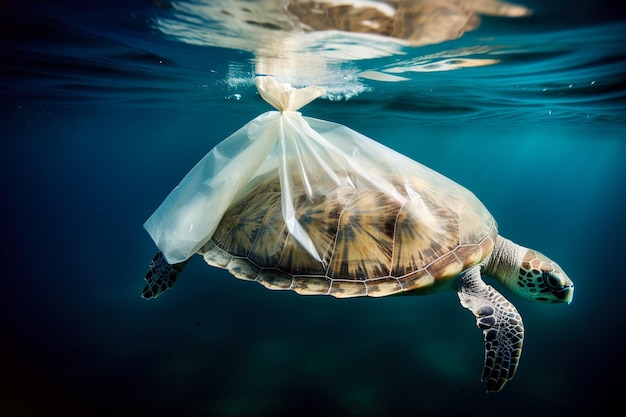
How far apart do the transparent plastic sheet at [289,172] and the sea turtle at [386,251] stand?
46 mm

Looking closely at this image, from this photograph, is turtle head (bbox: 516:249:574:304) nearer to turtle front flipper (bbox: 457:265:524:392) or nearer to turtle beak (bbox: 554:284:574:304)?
turtle beak (bbox: 554:284:574:304)

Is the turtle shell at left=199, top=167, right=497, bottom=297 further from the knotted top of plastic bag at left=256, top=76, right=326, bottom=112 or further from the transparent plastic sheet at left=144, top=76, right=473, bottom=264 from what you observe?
the knotted top of plastic bag at left=256, top=76, right=326, bottom=112

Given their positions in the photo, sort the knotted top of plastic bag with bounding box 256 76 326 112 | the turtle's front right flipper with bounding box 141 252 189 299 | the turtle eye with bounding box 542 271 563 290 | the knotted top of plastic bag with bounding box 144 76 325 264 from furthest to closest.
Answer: the turtle's front right flipper with bounding box 141 252 189 299
the turtle eye with bounding box 542 271 563 290
the knotted top of plastic bag with bounding box 144 76 325 264
the knotted top of plastic bag with bounding box 256 76 326 112

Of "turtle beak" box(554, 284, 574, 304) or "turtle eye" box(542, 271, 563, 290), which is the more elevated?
"turtle eye" box(542, 271, 563, 290)

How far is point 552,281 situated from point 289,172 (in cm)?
291

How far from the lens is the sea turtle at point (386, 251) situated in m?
2.93

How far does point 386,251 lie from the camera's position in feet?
9.82

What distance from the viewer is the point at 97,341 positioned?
7.22 meters

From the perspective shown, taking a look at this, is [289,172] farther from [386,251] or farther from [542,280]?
[542,280]

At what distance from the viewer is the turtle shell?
9.64ft

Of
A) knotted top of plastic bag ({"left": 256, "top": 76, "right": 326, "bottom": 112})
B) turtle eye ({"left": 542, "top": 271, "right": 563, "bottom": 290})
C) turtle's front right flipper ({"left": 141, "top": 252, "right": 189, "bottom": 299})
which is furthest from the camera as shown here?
turtle's front right flipper ({"left": 141, "top": 252, "right": 189, "bottom": 299})

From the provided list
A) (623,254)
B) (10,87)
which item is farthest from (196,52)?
(623,254)

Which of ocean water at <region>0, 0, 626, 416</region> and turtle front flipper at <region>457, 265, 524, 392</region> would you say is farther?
ocean water at <region>0, 0, 626, 416</region>

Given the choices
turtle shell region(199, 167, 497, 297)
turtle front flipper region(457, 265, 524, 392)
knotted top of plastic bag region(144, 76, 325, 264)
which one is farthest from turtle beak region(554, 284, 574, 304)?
knotted top of plastic bag region(144, 76, 325, 264)
